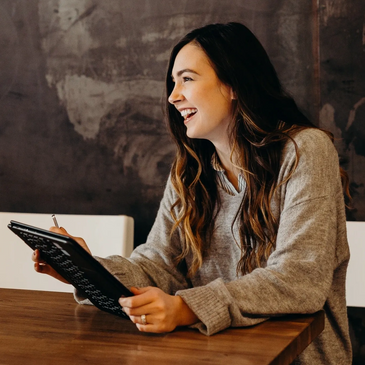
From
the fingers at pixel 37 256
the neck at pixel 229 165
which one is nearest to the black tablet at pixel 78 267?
the fingers at pixel 37 256

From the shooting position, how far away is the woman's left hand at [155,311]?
3.20ft

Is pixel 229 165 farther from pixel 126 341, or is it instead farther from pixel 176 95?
pixel 126 341

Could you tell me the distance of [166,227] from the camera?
5.16ft

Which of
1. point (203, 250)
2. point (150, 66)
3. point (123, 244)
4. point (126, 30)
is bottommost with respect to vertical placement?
point (123, 244)

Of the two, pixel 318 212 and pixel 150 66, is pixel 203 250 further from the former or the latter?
pixel 150 66

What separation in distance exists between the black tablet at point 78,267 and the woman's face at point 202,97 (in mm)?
Result: 581

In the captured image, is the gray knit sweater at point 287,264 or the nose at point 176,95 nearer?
the gray knit sweater at point 287,264

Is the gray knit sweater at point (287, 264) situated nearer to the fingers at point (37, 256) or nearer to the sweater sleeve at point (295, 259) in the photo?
the sweater sleeve at point (295, 259)

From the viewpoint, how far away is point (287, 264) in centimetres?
113

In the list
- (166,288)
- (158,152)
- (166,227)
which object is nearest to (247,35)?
(166,227)

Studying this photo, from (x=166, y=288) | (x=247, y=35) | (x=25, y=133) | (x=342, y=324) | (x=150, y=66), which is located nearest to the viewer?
(x=342, y=324)

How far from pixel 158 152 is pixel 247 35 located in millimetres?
920

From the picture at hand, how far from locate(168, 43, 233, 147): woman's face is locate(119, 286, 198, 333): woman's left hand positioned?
0.64 metres

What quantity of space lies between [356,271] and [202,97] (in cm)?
82
